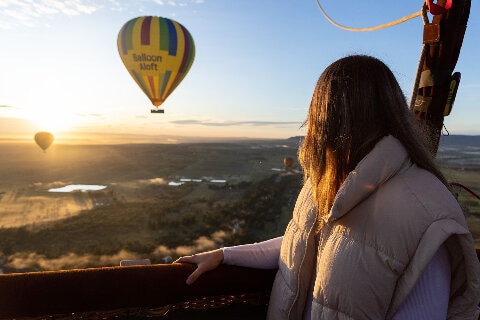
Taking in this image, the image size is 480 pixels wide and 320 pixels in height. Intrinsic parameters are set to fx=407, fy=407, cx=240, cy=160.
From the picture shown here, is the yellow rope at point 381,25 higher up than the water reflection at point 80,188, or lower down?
higher up

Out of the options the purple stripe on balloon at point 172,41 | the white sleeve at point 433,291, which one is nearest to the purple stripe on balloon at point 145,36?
the purple stripe on balloon at point 172,41

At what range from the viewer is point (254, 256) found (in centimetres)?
157

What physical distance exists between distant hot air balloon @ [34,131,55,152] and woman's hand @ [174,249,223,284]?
33981 mm

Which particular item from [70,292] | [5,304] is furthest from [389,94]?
[5,304]

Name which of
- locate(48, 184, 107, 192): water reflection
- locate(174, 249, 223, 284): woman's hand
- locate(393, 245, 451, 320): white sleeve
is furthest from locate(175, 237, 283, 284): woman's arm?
locate(48, 184, 107, 192): water reflection

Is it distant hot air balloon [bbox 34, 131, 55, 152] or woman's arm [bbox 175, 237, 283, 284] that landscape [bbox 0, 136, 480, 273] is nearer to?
woman's arm [bbox 175, 237, 283, 284]

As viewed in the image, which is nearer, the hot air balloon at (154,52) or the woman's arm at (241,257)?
the woman's arm at (241,257)

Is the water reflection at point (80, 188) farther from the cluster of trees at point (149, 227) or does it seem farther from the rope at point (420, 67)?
the rope at point (420, 67)

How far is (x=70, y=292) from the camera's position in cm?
128

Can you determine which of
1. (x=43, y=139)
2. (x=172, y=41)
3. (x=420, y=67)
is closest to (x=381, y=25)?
(x=420, y=67)

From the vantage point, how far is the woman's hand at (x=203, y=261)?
1438mm

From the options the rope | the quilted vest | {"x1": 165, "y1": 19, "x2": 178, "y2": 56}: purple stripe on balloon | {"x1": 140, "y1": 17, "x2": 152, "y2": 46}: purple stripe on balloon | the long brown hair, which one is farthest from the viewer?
{"x1": 165, "y1": 19, "x2": 178, "y2": 56}: purple stripe on balloon

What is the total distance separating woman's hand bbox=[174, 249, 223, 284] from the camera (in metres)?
1.44

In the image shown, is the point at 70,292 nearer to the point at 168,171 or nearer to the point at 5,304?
the point at 5,304
